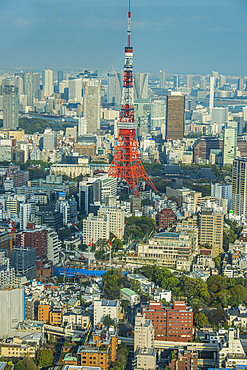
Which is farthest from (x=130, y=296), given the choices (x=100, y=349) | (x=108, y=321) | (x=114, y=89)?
(x=114, y=89)

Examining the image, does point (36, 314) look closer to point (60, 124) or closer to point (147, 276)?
point (147, 276)

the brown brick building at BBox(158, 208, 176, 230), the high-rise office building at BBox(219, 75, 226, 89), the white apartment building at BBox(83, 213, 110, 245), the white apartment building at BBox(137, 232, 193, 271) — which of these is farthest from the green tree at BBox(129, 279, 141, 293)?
the high-rise office building at BBox(219, 75, 226, 89)

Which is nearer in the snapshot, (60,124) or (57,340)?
(57,340)

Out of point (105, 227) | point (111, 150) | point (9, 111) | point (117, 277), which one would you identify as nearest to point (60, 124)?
point (9, 111)

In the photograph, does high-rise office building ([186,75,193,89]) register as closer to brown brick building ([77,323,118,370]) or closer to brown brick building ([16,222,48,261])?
brown brick building ([16,222,48,261])

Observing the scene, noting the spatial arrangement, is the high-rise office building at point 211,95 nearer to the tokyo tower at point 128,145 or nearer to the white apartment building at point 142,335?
the tokyo tower at point 128,145

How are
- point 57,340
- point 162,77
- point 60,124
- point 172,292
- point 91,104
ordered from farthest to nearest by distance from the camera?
point 162,77
point 60,124
point 91,104
point 172,292
point 57,340
